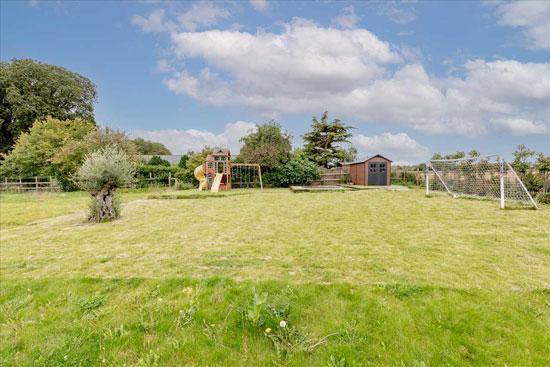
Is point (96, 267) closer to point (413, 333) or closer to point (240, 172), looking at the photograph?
point (413, 333)

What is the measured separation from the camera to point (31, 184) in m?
19.9

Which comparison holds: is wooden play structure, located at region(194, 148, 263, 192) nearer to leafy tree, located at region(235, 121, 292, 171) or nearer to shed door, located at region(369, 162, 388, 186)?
leafy tree, located at region(235, 121, 292, 171)

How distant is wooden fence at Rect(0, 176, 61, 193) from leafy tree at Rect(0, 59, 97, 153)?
8041mm

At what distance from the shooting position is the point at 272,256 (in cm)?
370

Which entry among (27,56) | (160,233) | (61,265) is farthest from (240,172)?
(27,56)

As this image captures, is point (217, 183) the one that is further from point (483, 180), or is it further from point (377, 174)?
point (483, 180)

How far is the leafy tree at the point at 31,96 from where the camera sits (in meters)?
25.6

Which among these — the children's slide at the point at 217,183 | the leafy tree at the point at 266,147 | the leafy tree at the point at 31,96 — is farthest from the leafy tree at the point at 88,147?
the leafy tree at the point at 31,96

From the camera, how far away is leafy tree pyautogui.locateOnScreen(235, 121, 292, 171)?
18797 mm

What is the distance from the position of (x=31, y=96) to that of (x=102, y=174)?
29.6m

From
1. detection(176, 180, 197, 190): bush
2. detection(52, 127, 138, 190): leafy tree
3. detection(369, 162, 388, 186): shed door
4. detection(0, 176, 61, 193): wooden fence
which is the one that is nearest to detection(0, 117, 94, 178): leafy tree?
detection(0, 176, 61, 193): wooden fence

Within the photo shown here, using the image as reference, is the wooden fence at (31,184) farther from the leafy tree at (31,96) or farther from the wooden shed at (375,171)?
the wooden shed at (375,171)

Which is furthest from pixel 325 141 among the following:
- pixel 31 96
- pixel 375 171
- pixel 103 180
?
pixel 31 96

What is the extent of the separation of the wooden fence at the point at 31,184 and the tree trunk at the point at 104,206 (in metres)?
15.9
